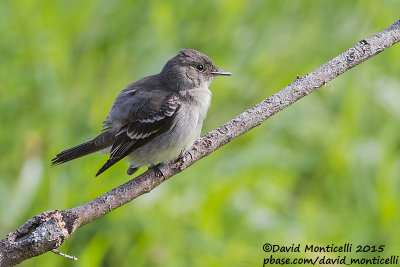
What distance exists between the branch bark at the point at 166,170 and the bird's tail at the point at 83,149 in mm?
680

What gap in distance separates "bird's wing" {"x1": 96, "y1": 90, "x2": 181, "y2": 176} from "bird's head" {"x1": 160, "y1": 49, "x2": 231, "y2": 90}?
0.19m

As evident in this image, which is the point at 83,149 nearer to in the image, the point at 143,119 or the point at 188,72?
the point at 143,119

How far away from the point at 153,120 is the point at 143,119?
0.08m

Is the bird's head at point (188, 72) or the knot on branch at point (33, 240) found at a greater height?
the bird's head at point (188, 72)

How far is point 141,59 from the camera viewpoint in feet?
20.2

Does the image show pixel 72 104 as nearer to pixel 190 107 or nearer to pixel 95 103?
pixel 95 103

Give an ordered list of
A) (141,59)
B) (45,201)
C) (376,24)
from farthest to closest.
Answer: (376,24)
(141,59)
(45,201)

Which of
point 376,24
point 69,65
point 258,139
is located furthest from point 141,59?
point 376,24

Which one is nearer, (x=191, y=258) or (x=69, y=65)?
(x=191, y=258)

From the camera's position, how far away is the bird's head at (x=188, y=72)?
16.0 ft

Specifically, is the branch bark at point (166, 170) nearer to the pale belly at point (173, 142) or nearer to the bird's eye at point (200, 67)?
the pale belly at point (173, 142)

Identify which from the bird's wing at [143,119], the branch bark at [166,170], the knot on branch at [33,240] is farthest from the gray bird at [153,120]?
the knot on branch at [33,240]

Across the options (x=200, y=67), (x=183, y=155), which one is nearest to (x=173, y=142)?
(x=183, y=155)

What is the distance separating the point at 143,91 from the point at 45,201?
1.26 metres
